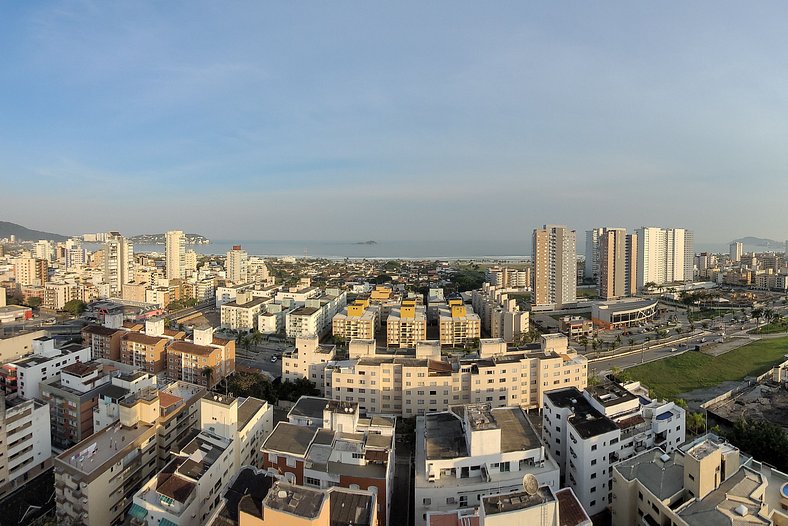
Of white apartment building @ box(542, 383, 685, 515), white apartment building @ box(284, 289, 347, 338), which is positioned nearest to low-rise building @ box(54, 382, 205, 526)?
white apartment building @ box(542, 383, 685, 515)

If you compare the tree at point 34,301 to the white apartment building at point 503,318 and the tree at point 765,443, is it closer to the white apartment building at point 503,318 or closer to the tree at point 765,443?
the white apartment building at point 503,318

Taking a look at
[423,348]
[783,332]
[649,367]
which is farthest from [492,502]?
[783,332]

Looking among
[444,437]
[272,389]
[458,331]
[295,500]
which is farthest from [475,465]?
[458,331]

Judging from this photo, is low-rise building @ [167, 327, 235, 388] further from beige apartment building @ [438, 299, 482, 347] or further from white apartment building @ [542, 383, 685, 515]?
white apartment building @ [542, 383, 685, 515]

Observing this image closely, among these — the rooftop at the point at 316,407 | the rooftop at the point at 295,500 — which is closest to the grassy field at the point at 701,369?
the rooftop at the point at 316,407

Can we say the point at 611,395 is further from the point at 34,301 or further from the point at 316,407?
the point at 34,301

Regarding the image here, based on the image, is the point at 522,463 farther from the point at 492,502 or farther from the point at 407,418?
the point at 407,418
